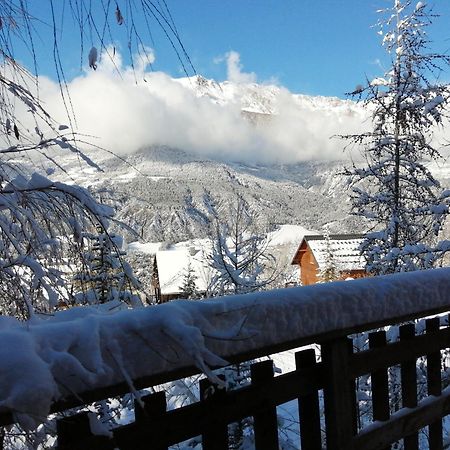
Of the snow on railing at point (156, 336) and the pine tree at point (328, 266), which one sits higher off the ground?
the snow on railing at point (156, 336)

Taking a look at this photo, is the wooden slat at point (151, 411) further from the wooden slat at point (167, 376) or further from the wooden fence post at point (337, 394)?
the wooden fence post at point (337, 394)

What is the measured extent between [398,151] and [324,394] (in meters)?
9.10

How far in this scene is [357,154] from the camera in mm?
10273

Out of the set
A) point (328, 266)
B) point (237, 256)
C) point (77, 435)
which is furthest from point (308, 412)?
point (328, 266)

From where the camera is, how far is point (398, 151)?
32.3 ft

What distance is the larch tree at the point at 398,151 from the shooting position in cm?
944

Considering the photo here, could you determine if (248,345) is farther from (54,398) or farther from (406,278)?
(406,278)

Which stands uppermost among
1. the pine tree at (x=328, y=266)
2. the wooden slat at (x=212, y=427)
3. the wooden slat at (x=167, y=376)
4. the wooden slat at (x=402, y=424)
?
the wooden slat at (x=167, y=376)

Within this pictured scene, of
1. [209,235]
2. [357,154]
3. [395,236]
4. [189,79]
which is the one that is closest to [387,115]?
[357,154]

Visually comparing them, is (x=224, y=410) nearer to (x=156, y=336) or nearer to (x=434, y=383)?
(x=156, y=336)

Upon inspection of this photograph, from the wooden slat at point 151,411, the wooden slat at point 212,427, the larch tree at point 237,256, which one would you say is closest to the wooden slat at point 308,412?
the wooden slat at point 212,427

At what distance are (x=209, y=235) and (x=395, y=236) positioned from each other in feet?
13.4

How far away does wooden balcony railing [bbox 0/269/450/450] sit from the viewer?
1091mm

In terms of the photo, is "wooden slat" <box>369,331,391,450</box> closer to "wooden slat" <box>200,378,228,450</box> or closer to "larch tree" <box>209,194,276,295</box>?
"wooden slat" <box>200,378,228,450</box>
